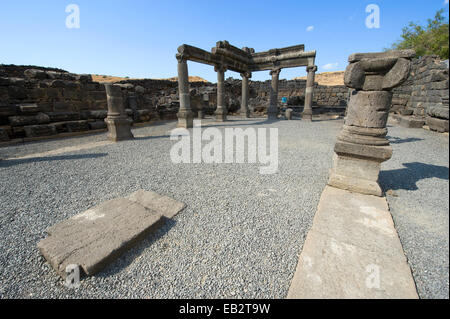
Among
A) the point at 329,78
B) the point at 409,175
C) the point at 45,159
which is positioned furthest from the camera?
the point at 329,78

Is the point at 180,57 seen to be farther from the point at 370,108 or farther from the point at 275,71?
the point at 370,108

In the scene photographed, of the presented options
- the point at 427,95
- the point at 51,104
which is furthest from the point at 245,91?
the point at 51,104

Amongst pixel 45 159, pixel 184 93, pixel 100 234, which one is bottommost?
pixel 100 234

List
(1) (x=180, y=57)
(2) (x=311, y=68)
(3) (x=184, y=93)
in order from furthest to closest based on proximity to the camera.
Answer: (2) (x=311, y=68)
(3) (x=184, y=93)
(1) (x=180, y=57)

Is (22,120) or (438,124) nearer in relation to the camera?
(22,120)

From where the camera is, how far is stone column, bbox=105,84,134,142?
5.93 m

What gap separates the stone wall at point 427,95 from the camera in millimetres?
7035

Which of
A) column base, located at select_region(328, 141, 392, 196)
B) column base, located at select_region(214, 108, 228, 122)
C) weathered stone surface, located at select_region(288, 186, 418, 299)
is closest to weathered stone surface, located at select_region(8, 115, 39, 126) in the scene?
column base, located at select_region(214, 108, 228, 122)

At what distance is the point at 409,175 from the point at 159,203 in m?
4.11

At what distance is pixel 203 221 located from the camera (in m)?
2.22
